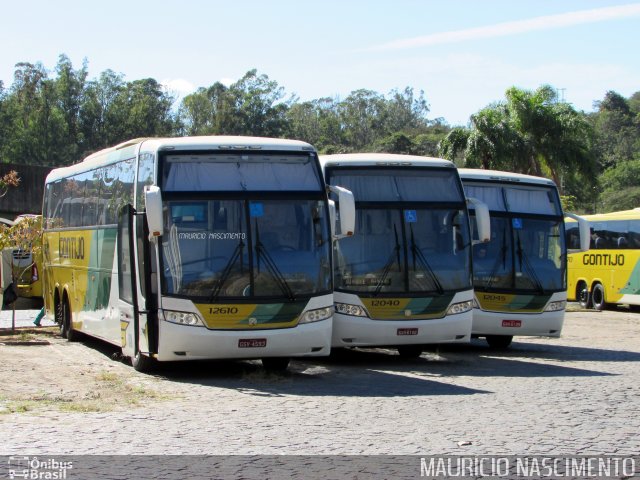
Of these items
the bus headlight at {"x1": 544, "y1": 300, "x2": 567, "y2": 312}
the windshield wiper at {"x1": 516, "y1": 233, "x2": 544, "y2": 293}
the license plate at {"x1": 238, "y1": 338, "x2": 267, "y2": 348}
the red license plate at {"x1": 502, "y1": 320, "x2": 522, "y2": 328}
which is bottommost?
the red license plate at {"x1": 502, "y1": 320, "x2": 522, "y2": 328}

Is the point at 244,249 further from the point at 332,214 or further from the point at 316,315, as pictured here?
the point at 332,214

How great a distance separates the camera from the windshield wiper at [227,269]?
43.5 ft

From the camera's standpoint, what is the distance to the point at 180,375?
14.2 meters

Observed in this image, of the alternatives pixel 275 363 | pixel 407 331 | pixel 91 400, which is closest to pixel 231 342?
pixel 275 363

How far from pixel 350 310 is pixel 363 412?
465cm

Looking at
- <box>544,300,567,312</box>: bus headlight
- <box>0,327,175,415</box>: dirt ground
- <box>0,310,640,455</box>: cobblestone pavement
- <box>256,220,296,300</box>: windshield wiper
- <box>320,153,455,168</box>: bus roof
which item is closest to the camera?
<box>0,310,640,455</box>: cobblestone pavement

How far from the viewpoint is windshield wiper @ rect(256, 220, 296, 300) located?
13477 mm

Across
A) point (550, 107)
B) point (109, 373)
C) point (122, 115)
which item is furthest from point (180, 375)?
point (122, 115)

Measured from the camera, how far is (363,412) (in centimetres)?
1068

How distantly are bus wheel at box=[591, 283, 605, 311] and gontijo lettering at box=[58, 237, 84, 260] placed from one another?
2000 centimetres

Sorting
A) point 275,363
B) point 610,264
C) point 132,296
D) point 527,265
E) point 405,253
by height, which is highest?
point 405,253

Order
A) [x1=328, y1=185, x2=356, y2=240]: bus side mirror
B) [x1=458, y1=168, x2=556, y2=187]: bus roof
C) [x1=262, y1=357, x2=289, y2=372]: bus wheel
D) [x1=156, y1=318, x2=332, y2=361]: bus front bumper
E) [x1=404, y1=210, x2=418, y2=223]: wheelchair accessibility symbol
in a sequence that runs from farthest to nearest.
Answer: [x1=458, y1=168, x2=556, y2=187]: bus roof, [x1=404, y1=210, x2=418, y2=223]: wheelchair accessibility symbol, [x1=262, y1=357, x2=289, y2=372]: bus wheel, [x1=328, y1=185, x2=356, y2=240]: bus side mirror, [x1=156, y1=318, x2=332, y2=361]: bus front bumper

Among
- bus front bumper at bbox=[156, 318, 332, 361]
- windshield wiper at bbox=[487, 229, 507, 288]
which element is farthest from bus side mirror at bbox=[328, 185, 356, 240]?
windshield wiper at bbox=[487, 229, 507, 288]

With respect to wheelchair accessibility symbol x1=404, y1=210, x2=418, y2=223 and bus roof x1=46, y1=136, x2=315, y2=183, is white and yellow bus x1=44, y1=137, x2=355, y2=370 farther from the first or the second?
wheelchair accessibility symbol x1=404, y1=210, x2=418, y2=223
